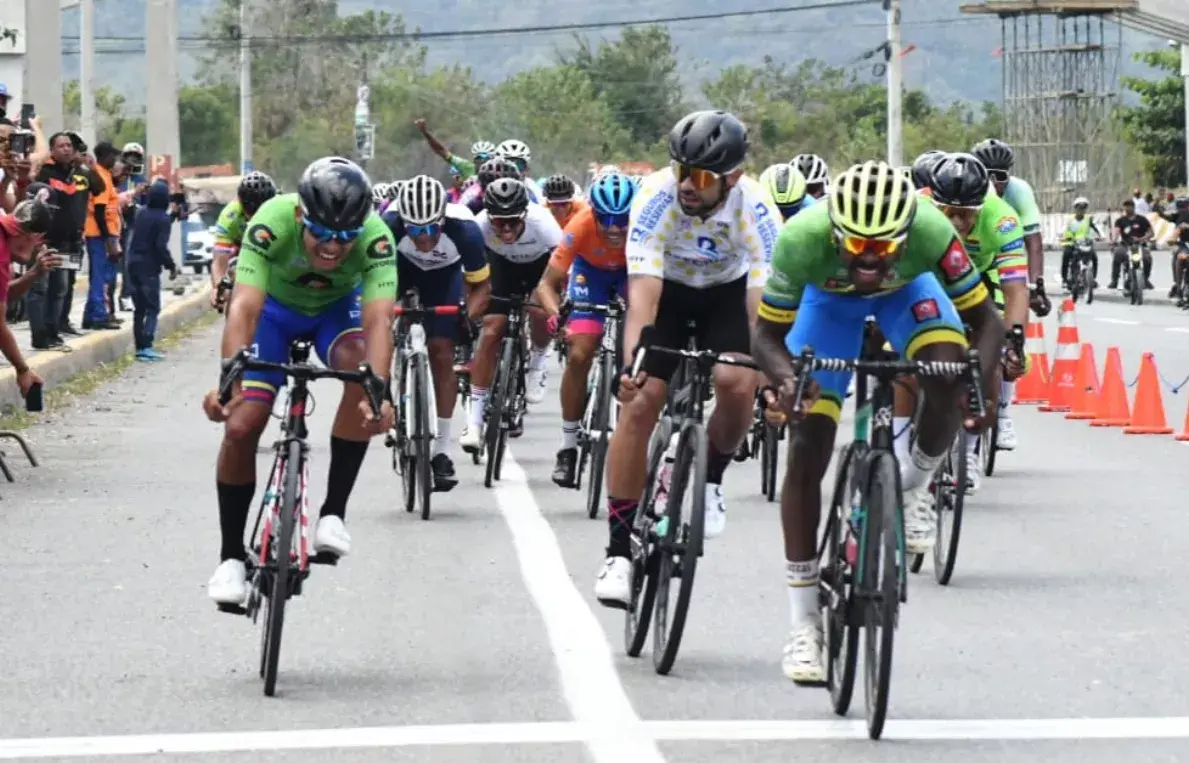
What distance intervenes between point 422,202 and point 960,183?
328 centimetres

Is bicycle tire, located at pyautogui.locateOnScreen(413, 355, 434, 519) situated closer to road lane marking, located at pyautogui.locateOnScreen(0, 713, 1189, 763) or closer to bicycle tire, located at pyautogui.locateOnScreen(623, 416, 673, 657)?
bicycle tire, located at pyautogui.locateOnScreen(623, 416, 673, 657)

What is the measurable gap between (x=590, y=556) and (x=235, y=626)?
7.74 ft

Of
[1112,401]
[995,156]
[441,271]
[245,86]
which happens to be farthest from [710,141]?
[245,86]

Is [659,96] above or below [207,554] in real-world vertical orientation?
above

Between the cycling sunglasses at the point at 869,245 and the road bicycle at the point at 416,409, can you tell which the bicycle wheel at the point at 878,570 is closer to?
the cycling sunglasses at the point at 869,245

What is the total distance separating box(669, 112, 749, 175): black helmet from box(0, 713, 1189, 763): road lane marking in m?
2.27

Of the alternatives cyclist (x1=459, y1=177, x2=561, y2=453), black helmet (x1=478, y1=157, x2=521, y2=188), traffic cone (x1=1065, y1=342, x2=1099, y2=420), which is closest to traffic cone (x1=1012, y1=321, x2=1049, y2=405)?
traffic cone (x1=1065, y1=342, x2=1099, y2=420)

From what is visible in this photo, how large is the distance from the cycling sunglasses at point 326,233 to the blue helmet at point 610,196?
16.0 ft

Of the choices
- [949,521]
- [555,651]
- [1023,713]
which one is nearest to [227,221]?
[949,521]

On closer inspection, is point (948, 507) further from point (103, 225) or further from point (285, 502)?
point (103, 225)

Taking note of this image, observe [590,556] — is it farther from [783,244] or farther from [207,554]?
[783,244]

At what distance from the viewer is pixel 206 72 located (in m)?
152

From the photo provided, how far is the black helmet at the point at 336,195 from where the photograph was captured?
29.2 feet

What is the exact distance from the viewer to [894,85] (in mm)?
60719
